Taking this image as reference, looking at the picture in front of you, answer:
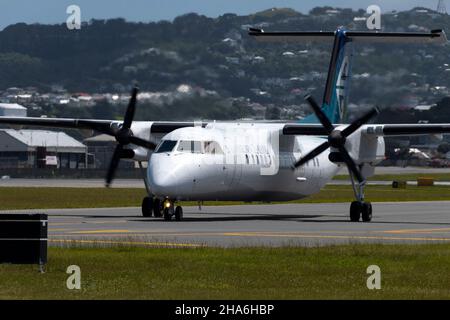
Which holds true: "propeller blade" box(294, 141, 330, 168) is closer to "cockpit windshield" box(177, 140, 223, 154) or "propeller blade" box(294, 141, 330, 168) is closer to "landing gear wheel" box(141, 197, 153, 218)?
"cockpit windshield" box(177, 140, 223, 154)

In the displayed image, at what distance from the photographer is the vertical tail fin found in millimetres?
46969

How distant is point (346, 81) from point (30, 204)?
602 inches

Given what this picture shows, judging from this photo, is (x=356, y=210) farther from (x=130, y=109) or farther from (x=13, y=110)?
(x=13, y=110)

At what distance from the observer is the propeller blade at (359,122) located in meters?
40.5

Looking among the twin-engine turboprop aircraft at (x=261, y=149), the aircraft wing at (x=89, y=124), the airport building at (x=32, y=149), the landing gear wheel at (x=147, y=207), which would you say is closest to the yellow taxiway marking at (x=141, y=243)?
the twin-engine turboprop aircraft at (x=261, y=149)

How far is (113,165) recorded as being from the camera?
43.0 metres

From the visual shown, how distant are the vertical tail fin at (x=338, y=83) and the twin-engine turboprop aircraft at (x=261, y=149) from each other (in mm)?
40

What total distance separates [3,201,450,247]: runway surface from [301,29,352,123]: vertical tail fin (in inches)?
156

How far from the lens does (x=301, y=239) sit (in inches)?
1218

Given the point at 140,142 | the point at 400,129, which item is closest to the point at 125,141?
the point at 140,142

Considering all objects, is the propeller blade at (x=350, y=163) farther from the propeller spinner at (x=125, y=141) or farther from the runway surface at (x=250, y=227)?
the propeller spinner at (x=125, y=141)

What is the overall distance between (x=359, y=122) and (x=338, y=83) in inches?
300

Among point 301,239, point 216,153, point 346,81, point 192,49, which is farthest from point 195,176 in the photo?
point 192,49

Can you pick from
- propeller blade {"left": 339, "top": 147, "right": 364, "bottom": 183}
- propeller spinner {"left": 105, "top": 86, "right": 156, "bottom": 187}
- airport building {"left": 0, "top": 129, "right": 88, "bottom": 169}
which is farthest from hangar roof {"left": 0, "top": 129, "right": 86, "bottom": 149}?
propeller blade {"left": 339, "top": 147, "right": 364, "bottom": 183}
